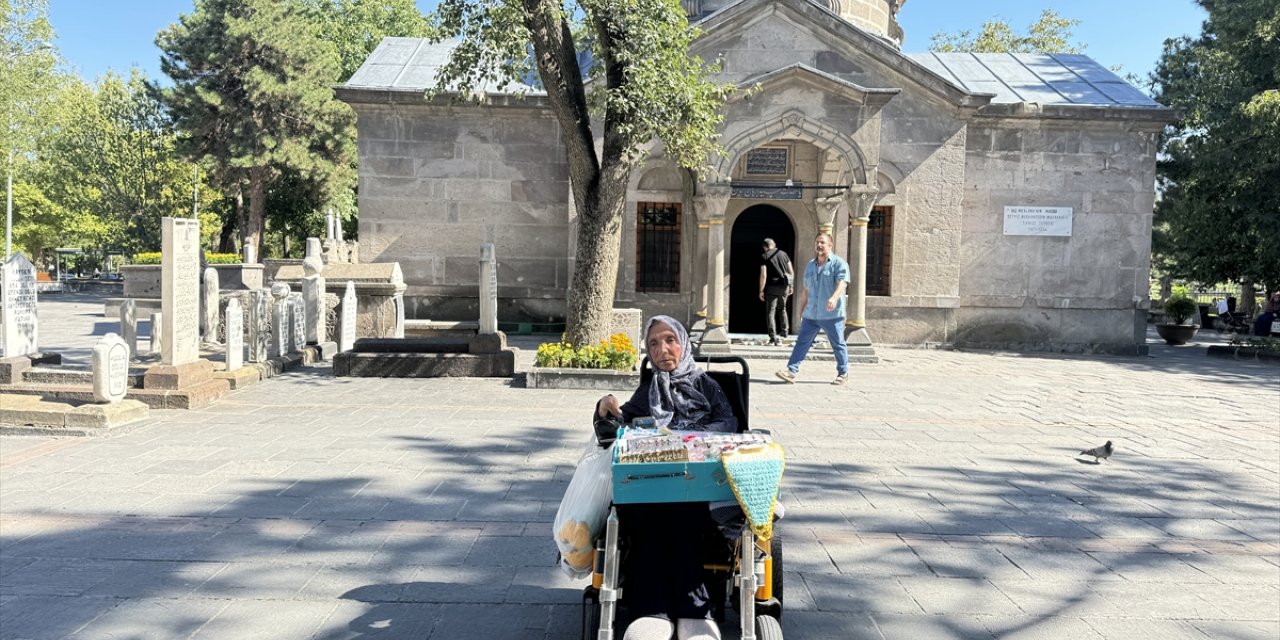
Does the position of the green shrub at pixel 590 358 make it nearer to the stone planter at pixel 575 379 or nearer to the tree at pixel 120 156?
the stone planter at pixel 575 379

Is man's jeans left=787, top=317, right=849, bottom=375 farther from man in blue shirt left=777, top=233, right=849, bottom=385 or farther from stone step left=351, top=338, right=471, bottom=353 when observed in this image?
stone step left=351, top=338, right=471, bottom=353

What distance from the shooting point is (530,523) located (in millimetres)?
4965

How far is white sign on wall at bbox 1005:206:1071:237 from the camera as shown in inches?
641

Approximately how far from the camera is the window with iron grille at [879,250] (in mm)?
16062

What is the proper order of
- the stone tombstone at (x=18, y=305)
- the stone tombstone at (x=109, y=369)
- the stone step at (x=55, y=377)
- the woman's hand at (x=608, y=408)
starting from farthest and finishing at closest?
the stone step at (x=55, y=377)
the stone tombstone at (x=18, y=305)
the stone tombstone at (x=109, y=369)
the woman's hand at (x=608, y=408)

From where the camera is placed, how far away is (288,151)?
3153 centimetres

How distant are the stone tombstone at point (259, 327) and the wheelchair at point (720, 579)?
30.0 feet

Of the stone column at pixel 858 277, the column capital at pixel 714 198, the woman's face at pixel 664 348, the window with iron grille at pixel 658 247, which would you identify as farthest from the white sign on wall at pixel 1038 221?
the woman's face at pixel 664 348

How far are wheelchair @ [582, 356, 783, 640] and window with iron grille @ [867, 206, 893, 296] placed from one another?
13626 millimetres

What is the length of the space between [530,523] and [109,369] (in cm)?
515

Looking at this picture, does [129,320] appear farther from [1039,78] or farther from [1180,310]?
[1180,310]

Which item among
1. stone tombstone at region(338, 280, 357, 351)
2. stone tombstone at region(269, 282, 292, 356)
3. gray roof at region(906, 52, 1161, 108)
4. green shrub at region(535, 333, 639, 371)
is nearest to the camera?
green shrub at region(535, 333, 639, 371)

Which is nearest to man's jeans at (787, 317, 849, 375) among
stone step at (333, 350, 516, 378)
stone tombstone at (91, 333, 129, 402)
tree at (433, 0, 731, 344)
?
tree at (433, 0, 731, 344)

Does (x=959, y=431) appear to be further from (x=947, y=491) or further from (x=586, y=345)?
(x=586, y=345)
